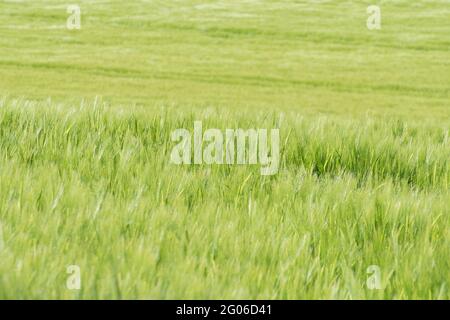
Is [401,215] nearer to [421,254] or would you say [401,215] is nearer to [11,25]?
[421,254]

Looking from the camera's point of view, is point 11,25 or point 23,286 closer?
point 23,286

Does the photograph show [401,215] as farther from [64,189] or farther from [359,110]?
[359,110]

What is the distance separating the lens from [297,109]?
1895 centimetres

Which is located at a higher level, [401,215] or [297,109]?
[401,215]

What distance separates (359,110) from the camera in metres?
19.8

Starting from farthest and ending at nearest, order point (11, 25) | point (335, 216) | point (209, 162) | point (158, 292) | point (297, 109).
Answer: point (11, 25), point (297, 109), point (209, 162), point (335, 216), point (158, 292)

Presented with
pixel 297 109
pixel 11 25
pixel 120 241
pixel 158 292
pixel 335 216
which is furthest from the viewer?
pixel 11 25

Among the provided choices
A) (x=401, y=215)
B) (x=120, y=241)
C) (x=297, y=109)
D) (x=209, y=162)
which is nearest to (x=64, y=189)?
(x=120, y=241)

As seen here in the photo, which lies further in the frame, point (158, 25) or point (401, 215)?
point (158, 25)

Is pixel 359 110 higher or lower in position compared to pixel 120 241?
lower

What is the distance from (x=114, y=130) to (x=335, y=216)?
1.91 m

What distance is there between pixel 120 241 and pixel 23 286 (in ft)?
1.45

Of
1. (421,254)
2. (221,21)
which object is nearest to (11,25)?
(221,21)

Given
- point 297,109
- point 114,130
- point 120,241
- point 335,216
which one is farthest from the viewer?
point 297,109
